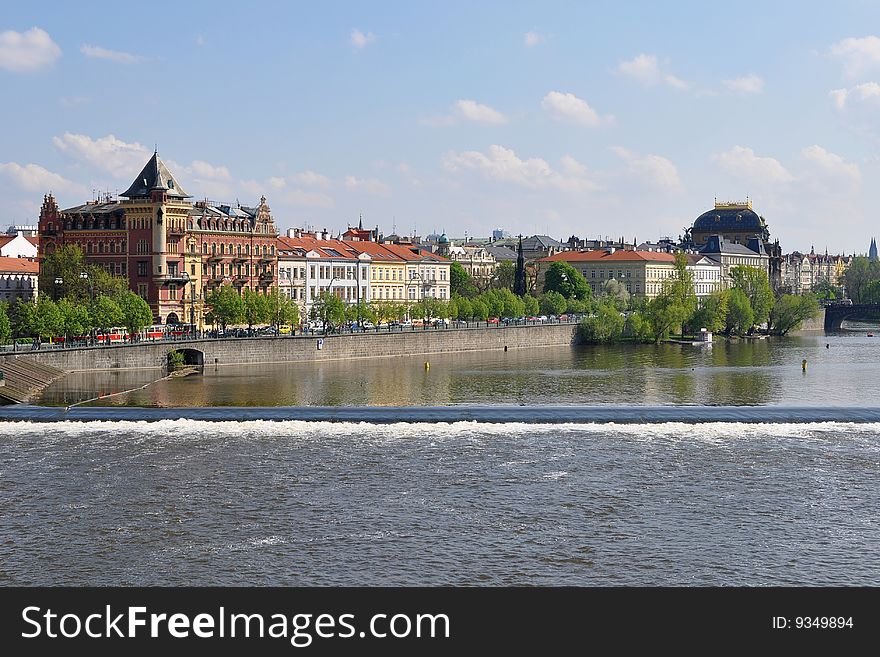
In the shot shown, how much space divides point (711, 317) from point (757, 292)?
12.2 meters

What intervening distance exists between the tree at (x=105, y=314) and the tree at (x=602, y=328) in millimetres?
38854

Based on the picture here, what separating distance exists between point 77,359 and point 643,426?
31813mm

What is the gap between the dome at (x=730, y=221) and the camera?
188250mm

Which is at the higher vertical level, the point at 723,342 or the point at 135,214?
the point at 135,214

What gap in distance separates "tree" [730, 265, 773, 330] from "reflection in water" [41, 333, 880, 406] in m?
26.5

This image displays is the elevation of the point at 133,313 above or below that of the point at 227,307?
below

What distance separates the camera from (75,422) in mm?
43062

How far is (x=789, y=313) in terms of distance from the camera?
114312mm

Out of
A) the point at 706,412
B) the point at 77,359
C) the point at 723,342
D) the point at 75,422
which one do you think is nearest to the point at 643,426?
the point at 706,412

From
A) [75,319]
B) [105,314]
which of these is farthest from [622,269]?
[75,319]

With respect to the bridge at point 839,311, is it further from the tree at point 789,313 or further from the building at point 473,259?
the building at point 473,259

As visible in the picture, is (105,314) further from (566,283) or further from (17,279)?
(566,283)
